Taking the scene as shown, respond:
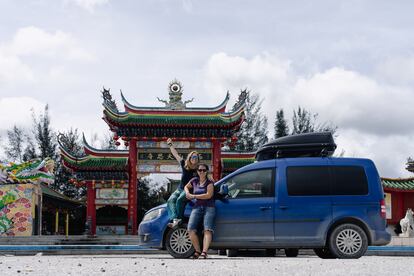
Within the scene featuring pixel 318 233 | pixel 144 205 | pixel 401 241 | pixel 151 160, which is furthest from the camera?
pixel 144 205

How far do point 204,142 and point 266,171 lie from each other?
21.2m

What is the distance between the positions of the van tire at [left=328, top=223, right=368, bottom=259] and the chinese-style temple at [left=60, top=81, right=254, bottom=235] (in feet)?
69.2

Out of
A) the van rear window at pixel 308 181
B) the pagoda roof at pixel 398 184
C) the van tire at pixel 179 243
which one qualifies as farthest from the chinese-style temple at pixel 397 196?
the van tire at pixel 179 243

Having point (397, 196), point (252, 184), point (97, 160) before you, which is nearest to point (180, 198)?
point (252, 184)

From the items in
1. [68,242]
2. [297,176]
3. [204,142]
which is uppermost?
[204,142]

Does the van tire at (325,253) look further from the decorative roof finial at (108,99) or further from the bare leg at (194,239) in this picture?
the decorative roof finial at (108,99)

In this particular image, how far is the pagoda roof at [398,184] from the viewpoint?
113 feet

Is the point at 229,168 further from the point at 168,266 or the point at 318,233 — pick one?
the point at 168,266

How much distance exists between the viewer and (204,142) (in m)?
32.9

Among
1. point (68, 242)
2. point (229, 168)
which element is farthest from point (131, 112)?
point (68, 242)

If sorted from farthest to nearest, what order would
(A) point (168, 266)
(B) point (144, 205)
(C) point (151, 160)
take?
1. (B) point (144, 205)
2. (C) point (151, 160)
3. (A) point (168, 266)

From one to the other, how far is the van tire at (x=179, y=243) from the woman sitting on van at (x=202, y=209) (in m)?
0.38

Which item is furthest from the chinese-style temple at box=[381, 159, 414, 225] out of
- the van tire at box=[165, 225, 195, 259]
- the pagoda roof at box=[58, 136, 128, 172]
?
the van tire at box=[165, 225, 195, 259]

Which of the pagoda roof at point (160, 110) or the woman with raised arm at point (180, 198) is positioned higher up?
the pagoda roof at point (160, 110)
